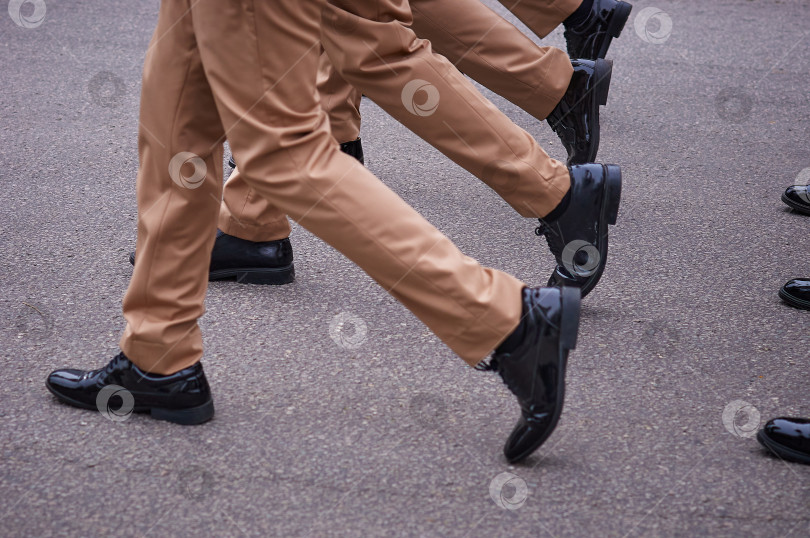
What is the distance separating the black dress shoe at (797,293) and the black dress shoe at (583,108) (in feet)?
2.60

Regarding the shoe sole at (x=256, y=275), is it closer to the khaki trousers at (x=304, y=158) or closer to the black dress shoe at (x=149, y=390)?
the black dress shoe at (x=149, y=390)

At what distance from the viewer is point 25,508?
189 cm

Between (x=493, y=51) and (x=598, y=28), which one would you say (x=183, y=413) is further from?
(x=598, y=28)

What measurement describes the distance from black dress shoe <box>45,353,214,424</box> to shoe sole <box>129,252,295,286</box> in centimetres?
76

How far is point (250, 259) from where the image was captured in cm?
295

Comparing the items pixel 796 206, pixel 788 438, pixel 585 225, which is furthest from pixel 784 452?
pixel 796 206

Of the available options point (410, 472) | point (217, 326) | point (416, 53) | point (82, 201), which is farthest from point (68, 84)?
point (410, 472)

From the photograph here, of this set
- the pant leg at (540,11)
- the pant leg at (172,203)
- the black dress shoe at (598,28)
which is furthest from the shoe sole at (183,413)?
the black dress shoe at (598,28)

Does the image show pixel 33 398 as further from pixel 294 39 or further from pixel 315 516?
pixel 294 39

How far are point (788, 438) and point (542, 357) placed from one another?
25.4 inches

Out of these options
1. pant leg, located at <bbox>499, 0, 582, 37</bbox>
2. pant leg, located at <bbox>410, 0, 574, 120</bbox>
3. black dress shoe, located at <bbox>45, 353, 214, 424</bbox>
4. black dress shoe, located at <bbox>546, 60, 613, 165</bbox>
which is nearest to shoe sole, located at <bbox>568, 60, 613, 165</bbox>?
black dress shoe, located at <bbox>546, 60, 613, 165</bbox>

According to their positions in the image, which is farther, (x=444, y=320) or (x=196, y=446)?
(x=196, y=446)

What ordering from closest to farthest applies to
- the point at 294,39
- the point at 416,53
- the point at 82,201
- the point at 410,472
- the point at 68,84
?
1. the point at 294,39
2. the point at 410,472
3. the point at 416,53
4. the point at 82,201
5. the point at 68,84

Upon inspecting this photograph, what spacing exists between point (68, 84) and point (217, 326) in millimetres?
2686
